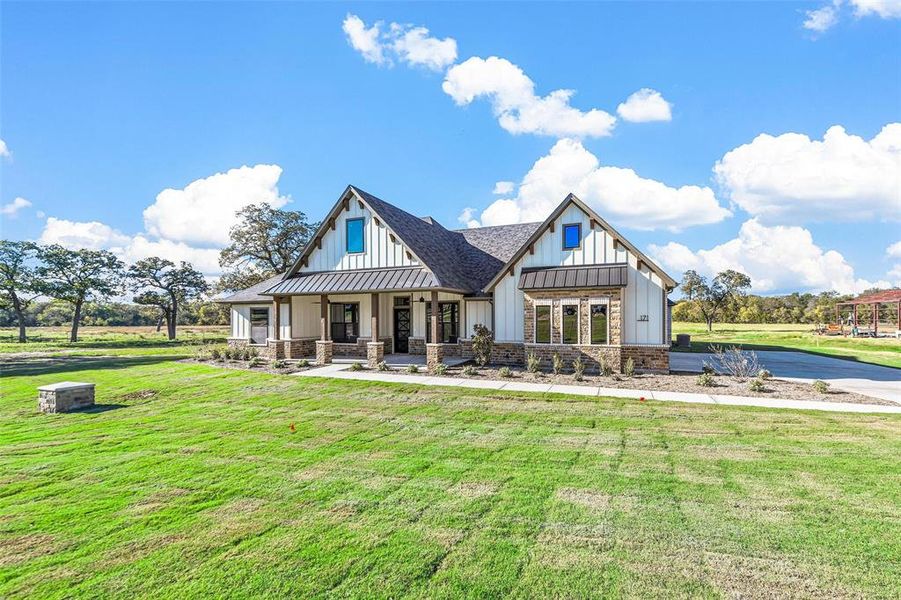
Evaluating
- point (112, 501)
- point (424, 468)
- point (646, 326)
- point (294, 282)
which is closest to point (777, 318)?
point (646, 326)

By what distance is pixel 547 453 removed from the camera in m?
7.09

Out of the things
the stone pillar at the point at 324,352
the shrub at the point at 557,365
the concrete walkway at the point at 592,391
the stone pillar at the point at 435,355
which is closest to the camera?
the concrete walkway at the point at 592,391

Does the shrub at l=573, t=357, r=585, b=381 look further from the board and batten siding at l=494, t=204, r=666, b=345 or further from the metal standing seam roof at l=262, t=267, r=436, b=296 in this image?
the metal standing seam roof at l=262, t=267, r=436, b=296

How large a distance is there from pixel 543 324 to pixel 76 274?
147 ft

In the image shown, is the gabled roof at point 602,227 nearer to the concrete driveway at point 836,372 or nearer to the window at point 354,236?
the concrete driveway at point 836,372

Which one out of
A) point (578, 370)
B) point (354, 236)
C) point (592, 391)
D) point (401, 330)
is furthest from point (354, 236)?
point (592, 391)

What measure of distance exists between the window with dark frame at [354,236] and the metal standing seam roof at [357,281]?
1.08 m

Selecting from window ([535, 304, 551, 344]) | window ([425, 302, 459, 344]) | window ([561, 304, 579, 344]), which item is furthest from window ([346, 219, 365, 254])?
window ([561, 304, 579, 344])

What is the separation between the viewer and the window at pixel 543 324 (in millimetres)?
16531

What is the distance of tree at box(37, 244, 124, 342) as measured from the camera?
3719 cm

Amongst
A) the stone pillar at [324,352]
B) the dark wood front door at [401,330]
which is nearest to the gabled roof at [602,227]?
the dark wood front door at [401,330]

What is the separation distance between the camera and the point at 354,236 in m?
19.3

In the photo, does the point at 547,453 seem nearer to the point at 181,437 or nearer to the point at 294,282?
the point at 181,437

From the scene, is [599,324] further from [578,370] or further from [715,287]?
[715,287]
